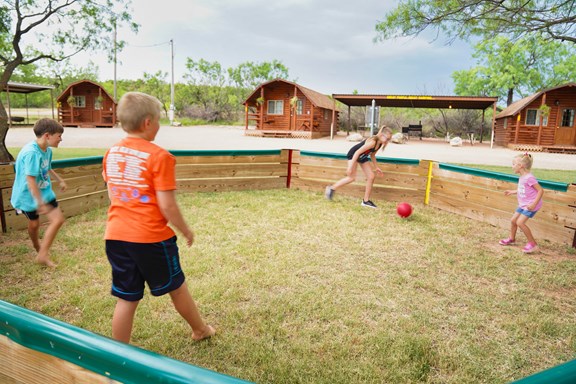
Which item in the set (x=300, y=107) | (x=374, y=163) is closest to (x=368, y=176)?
(x=374, y=163)

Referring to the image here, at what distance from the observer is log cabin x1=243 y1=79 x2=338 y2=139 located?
30.5 metres

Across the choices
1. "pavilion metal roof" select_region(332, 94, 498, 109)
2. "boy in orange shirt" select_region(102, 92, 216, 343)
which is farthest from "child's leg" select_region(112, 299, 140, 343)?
"pavilion metal roof" select_region(332, 94, 498, 109)

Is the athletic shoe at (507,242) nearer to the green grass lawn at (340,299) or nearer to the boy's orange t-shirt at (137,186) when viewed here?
the green grass lawn at (340,299)

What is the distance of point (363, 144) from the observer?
7.63m

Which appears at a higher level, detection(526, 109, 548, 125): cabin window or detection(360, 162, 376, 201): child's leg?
detection(526, 109, 548, 125): cabin window

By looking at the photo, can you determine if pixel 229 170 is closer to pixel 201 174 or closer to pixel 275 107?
pixel 201 174

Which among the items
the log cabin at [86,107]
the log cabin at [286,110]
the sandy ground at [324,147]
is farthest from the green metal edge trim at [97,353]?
the log cabin at [86,107]

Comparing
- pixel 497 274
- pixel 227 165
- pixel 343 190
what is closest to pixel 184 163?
pixel 227 165

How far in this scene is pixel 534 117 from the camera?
86.8ft

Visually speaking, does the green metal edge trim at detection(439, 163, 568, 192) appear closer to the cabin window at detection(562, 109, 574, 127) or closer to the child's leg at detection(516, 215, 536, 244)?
the child's leg at detection(516, 215, 536, 244)

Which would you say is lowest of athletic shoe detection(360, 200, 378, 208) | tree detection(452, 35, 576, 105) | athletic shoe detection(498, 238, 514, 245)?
athletic shoe detection(498, 238, 514, 245)

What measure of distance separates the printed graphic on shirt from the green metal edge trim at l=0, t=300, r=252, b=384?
1163 millimetres

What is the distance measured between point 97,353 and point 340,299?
10.2 feet

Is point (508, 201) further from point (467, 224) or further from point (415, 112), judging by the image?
point (415, 112)
